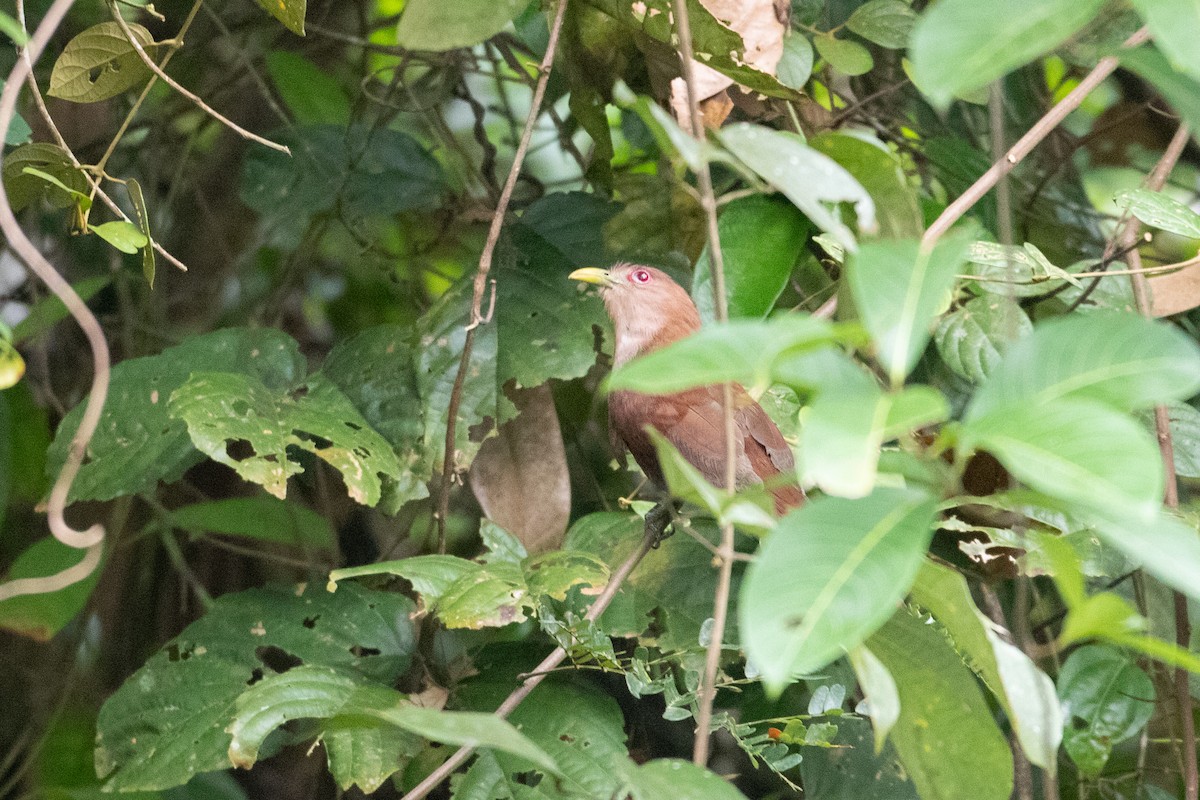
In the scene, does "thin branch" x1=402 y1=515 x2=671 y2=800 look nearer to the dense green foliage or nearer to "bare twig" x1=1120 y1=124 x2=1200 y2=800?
the dense green foliage

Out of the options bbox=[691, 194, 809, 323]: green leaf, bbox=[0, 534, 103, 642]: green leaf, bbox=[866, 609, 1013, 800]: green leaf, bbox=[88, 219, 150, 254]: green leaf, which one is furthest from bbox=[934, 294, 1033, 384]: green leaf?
bbox=[0, 534, 103, 642]: green leaf

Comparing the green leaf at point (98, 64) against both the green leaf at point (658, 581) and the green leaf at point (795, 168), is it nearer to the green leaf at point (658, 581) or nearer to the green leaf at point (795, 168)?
the green leaf at point (658, 581)

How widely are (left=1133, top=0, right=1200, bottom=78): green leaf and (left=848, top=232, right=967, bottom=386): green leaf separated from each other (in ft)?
0.63

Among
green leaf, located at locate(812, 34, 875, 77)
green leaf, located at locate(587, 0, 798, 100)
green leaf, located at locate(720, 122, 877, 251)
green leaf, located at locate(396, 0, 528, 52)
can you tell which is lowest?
green leaf, located at locate(812, 34, 875, 77)

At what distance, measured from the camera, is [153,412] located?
2.11 meters

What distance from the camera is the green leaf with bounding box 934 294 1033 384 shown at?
6.55ft

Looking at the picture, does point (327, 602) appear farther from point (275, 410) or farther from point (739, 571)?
point (739, 571)

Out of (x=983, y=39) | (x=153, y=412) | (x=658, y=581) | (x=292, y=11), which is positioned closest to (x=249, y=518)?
(x=153, y=412)

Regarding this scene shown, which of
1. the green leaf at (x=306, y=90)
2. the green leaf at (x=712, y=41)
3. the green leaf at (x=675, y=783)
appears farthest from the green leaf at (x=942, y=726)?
the green leaf at (x=306, y=90)

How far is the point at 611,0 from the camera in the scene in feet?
6.36

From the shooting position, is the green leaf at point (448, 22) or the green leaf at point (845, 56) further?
the green leaf at point (845, 56)

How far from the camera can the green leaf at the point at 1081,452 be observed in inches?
26.7

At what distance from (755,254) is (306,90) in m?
2.01

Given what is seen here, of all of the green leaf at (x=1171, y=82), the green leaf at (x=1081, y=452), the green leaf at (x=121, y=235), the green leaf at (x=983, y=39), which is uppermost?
the green leaf at (x=983, y=39)
